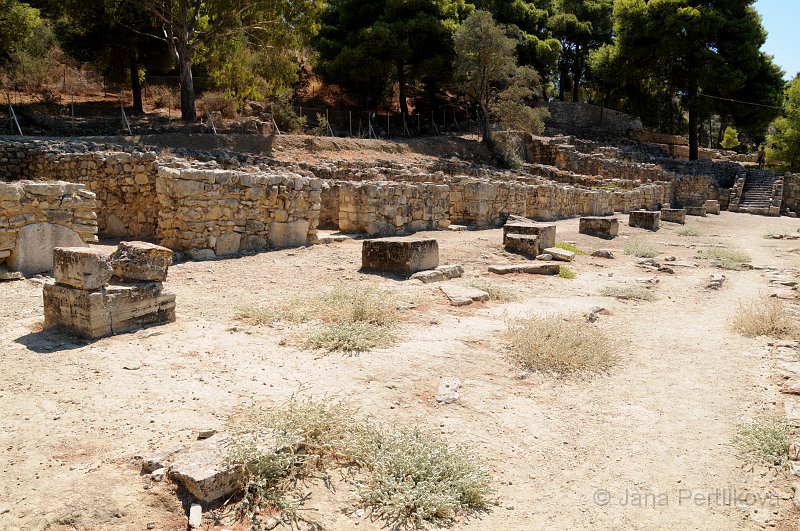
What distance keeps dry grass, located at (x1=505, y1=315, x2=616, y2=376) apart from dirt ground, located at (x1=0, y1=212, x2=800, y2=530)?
0.20 meters

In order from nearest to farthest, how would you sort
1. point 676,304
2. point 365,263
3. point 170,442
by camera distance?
point 170,442 < point 676,304 < point 365,263

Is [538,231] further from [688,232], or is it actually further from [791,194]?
[791,194]

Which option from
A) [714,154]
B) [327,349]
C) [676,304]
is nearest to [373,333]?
[327,349]

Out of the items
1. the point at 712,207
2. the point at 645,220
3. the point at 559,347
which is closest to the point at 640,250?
the point at 645,220

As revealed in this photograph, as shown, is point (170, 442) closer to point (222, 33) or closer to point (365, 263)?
point (365, 263)

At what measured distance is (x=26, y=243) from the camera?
806cm

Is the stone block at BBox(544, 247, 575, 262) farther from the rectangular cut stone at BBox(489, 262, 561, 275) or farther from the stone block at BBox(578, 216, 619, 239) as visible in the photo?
the stone block at BBox(578, 216, 619, 239)

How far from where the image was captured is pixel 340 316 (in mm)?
6770

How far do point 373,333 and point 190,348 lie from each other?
189 centimetres

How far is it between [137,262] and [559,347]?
185 inches

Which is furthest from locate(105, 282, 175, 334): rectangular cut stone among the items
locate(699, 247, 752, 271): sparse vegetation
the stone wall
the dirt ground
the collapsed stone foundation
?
the stone wall

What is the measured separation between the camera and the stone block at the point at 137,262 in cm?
632

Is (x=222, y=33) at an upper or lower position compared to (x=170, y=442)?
upper

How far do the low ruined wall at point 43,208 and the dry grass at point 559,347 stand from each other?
6.51 m
